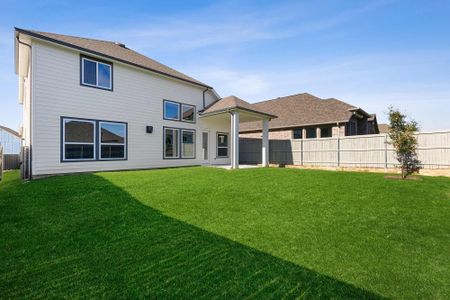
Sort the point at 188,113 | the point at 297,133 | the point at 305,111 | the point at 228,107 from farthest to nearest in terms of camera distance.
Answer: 1. the point at 305,111
2. the point at 297,133
3. the point at 188,113
4. the point at 228,107

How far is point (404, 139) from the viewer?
10508mm

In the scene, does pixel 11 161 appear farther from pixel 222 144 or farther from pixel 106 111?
pixel 222 144

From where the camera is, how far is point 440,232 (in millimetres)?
4203

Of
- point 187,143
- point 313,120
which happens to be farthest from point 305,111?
point 187,143

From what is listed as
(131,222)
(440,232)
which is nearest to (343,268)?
(440,232)

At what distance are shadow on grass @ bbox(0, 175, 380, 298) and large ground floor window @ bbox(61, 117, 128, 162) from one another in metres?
5.23

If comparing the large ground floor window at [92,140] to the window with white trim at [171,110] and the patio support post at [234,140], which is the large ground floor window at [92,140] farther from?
the patio support post at [234,140]

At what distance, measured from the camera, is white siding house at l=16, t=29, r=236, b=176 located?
9.11 metres

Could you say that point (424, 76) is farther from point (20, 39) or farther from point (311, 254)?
point (20, 39)

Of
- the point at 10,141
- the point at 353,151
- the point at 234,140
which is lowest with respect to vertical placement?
the point at 353,151

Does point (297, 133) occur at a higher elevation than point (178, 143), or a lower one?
higher

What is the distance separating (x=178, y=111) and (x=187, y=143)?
1.96 metres

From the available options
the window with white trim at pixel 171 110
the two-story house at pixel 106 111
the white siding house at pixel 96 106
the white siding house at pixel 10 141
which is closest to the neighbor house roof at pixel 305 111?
the two-story house at pixel 106 111

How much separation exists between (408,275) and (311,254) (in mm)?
1103
